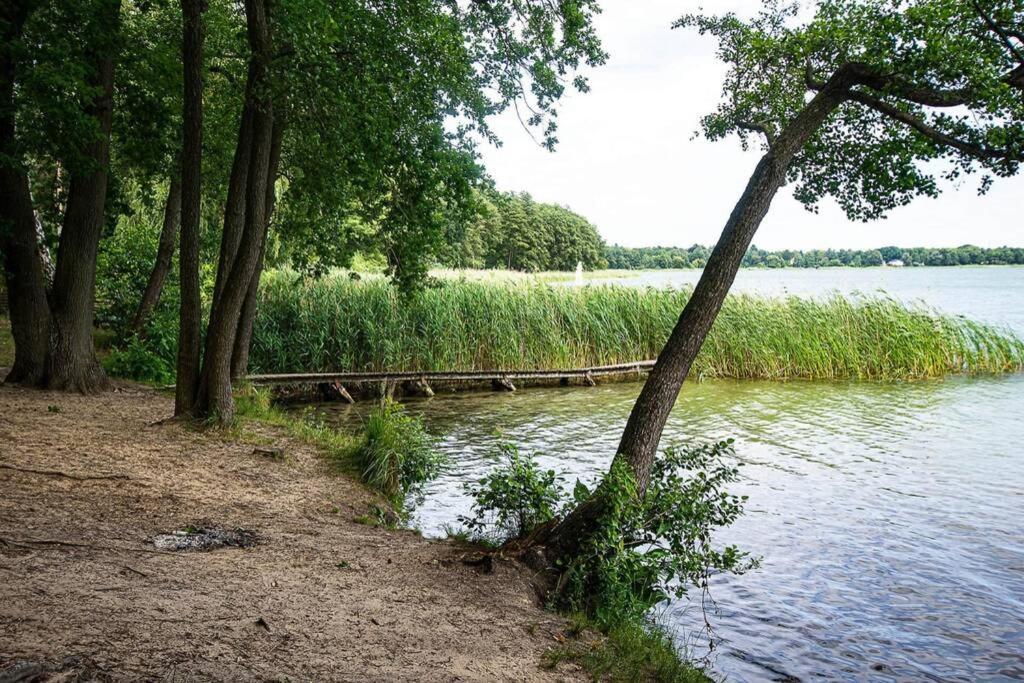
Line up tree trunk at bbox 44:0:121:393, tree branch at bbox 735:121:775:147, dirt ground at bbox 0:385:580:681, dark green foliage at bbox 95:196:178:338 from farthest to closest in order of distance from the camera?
dark green foliage at bbox 95:196:178:338 < tree trunk at bbox 44:0:121:393 < tree branch at bbox 735:121:775:147 < dirt ground at bbox 0:385:580:681

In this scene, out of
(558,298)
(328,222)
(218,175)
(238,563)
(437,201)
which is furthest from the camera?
(558,298)

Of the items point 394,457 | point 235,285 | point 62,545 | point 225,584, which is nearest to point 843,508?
point 394,457

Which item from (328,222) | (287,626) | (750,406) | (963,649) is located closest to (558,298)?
(750,406)

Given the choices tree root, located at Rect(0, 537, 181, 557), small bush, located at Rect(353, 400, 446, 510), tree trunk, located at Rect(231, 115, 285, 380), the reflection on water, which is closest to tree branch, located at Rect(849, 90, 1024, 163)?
the reflection on water

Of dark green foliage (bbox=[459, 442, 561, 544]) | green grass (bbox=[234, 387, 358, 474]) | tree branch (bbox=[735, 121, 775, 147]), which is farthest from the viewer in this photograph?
green grass (bbox=[234, 387, 358, 474])

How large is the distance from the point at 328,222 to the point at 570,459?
550 cm

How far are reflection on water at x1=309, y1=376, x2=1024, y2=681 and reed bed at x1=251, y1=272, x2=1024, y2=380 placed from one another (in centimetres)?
176

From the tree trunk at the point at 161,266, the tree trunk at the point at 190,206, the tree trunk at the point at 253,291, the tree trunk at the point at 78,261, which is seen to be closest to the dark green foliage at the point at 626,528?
the tree trunk at the point at 190,206

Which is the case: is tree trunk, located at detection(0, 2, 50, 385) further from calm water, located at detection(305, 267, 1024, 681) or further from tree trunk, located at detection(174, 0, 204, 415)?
calm water, located at detection(305, 267, 1024, 681)

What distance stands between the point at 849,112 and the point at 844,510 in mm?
4751

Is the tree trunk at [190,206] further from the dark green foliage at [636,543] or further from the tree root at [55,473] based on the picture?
the dark green foliage at [636,543]

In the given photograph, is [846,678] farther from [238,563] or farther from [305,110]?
[305,110]

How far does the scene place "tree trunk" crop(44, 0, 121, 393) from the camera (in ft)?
34.5

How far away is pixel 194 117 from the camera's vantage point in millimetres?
8750
